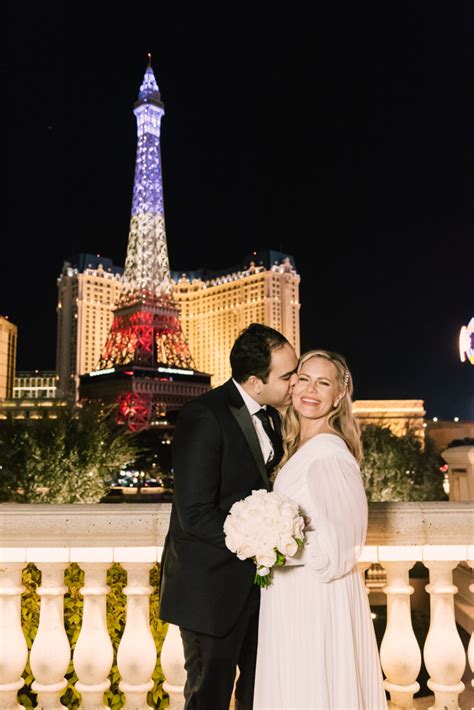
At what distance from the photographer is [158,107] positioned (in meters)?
97.1

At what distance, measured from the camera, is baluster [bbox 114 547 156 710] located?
4.12m

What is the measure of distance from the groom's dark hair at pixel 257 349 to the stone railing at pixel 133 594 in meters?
1.21

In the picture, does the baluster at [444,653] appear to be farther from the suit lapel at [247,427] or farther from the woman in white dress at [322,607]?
the suit lapel at [247,427]

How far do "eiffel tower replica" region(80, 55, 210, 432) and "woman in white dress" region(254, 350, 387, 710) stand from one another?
80.4 metres

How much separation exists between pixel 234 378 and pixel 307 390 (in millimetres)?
418

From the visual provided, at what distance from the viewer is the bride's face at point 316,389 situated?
3771 mm

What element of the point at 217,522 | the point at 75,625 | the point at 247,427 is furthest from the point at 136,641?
the point at 247,427

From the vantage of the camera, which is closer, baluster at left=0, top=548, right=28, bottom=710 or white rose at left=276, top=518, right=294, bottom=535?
white rose at left=276, top=518, right=294, bottom=535

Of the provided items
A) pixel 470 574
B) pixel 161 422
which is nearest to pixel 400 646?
pixel 470 574

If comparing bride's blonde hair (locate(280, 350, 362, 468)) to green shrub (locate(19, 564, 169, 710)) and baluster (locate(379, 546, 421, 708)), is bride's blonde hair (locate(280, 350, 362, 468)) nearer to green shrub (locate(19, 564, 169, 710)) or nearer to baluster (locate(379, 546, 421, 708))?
baluster (locate(379, 546, 421, 708))

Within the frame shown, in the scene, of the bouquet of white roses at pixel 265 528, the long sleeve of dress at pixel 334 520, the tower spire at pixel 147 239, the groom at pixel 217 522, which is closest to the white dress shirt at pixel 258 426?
the groom at pixel 217 522

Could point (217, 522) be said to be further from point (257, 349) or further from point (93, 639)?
point (93, 639)

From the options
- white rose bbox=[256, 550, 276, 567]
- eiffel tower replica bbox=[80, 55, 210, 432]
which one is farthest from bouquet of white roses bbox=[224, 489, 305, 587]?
eiffel tower replica bbox=[80, 55, 210, 432]

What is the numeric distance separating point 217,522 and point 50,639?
1557 millimetres
